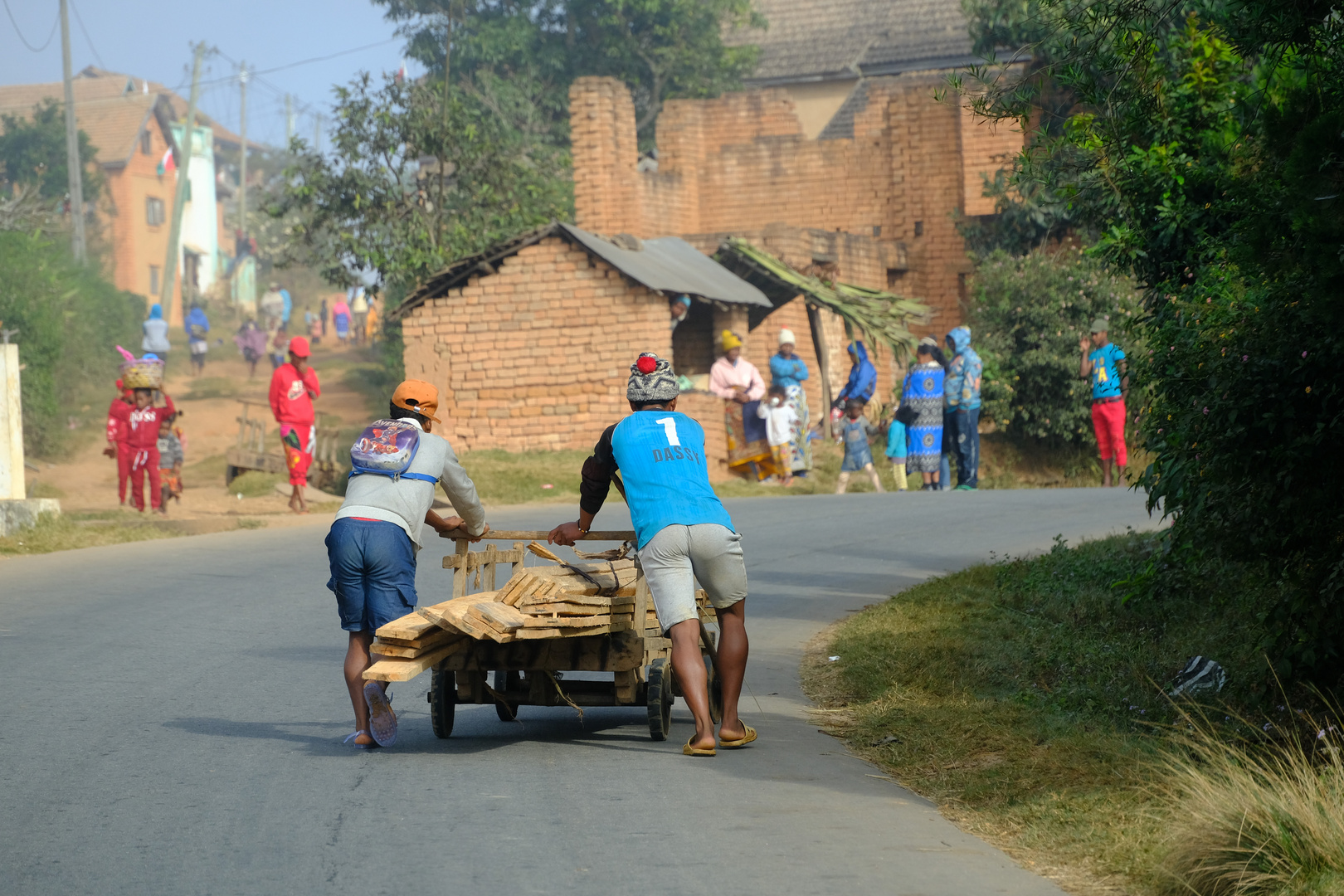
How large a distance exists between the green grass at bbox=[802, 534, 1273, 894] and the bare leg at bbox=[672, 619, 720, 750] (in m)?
0.86

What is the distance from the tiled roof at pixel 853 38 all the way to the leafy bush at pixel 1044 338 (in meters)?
18.4

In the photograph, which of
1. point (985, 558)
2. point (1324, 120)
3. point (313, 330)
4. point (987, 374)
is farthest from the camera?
point (313, 330)

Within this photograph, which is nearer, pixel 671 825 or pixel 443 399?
pixel 671 825

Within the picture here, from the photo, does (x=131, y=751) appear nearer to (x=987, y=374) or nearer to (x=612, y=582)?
(x=612, y=582)

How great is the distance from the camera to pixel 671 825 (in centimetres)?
566

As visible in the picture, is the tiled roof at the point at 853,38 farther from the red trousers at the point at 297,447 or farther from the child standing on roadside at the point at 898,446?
the red trousers at the point at 297,447

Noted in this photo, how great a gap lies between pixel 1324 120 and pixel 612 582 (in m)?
3.64

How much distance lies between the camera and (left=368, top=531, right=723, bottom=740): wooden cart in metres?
6.88

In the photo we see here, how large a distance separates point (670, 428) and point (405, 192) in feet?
79.4

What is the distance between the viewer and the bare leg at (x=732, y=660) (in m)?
7.03

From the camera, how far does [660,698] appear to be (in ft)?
23.1

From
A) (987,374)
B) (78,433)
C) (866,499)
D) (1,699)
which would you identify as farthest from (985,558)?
(78,433)

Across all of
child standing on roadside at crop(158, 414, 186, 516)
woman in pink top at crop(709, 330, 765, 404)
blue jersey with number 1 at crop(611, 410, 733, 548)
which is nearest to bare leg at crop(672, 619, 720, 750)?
blue jersey with number 1 at crop(611, 410, 733, 548)

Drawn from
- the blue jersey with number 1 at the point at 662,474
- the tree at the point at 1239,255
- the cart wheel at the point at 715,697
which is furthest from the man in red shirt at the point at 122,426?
the blue jersey with number 1 at the point at 662,474
